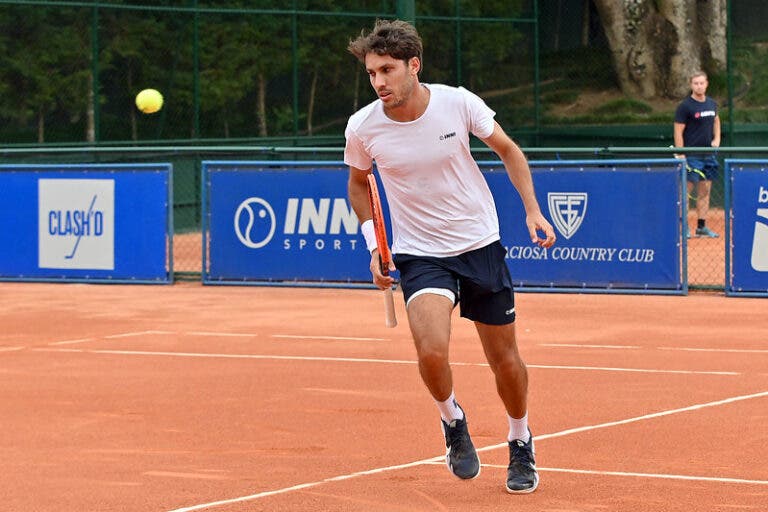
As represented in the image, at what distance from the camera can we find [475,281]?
21.9ft

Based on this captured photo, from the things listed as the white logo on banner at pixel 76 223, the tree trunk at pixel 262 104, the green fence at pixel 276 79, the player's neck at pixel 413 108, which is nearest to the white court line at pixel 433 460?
the player's neck at pixel 413 108

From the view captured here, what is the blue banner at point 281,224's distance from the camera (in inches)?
613

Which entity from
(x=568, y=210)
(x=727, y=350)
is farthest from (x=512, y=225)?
(x=727, y=350)

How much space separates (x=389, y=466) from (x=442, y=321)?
1.13 m

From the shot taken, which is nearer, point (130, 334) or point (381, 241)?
point (381, 241)

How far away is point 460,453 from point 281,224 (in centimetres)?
929

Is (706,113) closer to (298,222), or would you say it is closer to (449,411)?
(298,222)

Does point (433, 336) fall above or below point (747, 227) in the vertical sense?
below

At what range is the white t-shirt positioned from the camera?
6621 millimetres

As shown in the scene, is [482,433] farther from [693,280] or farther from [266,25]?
[266,25]

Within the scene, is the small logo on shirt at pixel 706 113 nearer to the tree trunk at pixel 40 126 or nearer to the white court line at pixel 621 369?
the tree trunk at pixel 40 126

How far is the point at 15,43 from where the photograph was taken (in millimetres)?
20797

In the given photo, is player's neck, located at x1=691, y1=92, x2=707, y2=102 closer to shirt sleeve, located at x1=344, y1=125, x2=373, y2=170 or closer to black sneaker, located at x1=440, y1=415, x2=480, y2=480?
shirt sleeve, located at x1=344, y1=125, x2=373, y2=170

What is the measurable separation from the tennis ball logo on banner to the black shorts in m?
8.67
